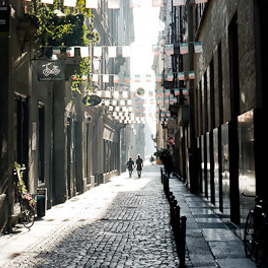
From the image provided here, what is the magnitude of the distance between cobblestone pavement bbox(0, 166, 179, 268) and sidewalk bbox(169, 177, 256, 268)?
0.40 metres

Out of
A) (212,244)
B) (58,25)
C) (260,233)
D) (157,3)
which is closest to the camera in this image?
(260,233)

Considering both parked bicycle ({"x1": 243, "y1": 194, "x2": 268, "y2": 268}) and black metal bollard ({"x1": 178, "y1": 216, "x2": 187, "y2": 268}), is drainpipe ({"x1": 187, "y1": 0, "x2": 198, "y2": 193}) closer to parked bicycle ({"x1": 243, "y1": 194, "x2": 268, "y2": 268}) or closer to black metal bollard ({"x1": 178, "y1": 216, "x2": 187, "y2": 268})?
parked bicycle ({"x1": 243, "y1": 194, "x2": 268, "y2": 268})

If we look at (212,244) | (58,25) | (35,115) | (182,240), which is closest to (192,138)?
(35,115)

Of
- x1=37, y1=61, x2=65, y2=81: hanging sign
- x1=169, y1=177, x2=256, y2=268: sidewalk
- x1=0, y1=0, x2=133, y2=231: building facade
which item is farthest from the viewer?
x1=37, y1=61, x2=65, y2=81: hanging sign

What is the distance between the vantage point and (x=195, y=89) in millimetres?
23391

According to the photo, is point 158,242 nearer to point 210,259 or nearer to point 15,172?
point 210,259

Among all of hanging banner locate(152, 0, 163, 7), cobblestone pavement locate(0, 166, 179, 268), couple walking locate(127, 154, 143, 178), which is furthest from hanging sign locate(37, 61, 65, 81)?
couple walking locate(127, 154, 143, 178)

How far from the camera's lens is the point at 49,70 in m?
14.7

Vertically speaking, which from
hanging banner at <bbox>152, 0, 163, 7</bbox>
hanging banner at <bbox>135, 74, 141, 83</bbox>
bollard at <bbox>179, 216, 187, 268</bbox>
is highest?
hanging banner at <bbox>135, 74, 141, 83</bbox>

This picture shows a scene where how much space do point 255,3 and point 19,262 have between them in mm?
6152

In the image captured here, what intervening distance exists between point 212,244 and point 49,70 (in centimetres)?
781

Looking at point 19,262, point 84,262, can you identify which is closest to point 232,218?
point 84,262

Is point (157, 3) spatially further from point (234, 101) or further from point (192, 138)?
point (192, 138)

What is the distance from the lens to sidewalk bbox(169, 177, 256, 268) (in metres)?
7.79
